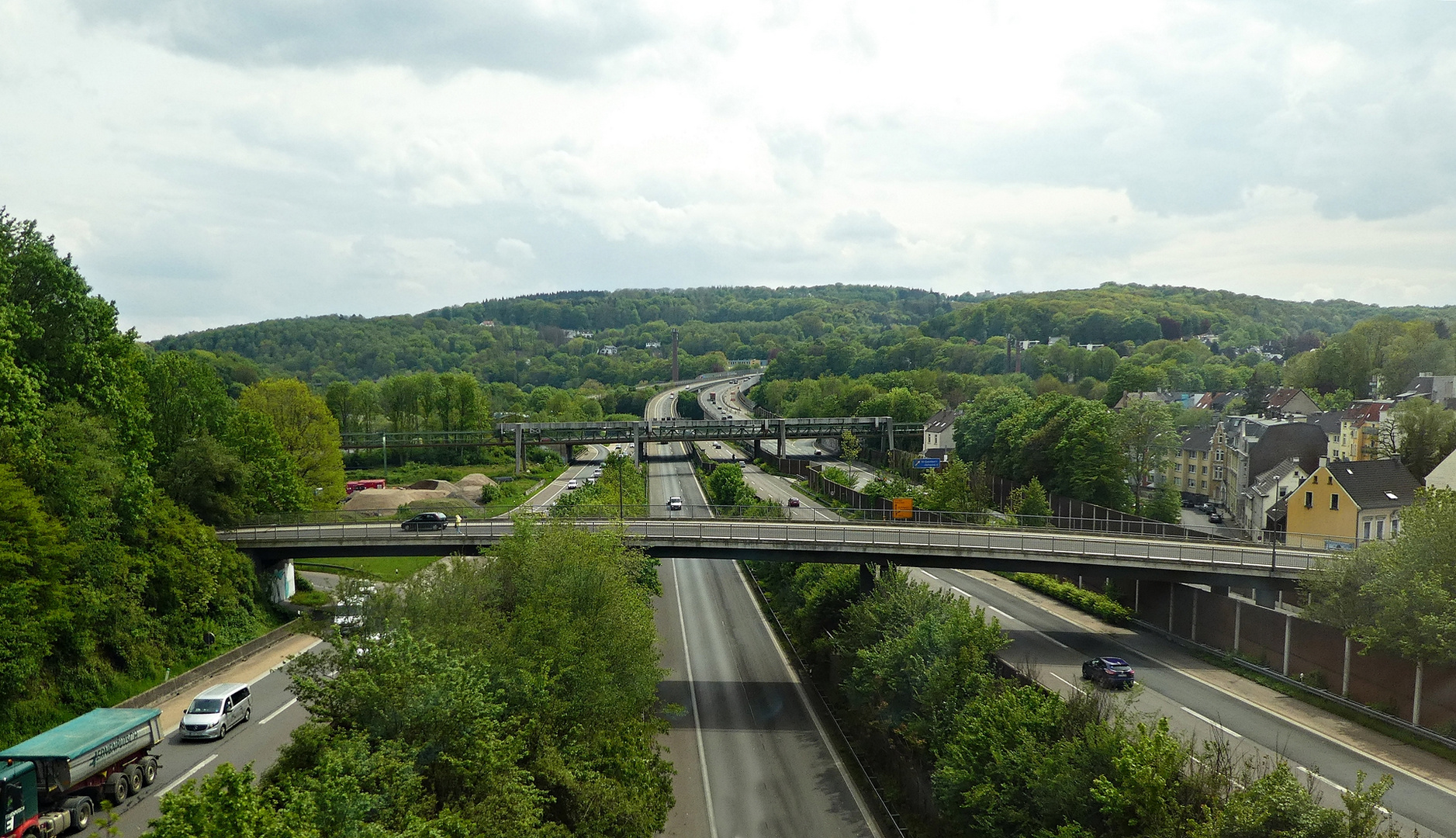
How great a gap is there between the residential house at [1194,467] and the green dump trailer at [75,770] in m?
83.6

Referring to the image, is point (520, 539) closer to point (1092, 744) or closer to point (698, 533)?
point (698, 533)

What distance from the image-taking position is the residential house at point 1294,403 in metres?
96.1

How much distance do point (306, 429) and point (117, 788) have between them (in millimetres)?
47285

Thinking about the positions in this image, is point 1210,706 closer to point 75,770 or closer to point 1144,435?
point 75,770

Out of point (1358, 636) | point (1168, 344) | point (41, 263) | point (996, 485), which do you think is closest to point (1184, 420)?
point (996, 485)

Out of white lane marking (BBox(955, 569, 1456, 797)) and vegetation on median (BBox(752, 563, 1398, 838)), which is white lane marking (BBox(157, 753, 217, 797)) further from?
white lane marking (BBox(955, 569, 1456, 797))

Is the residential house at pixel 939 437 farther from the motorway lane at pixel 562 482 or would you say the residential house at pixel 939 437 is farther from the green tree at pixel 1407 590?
the green tree at pixel 1407 590

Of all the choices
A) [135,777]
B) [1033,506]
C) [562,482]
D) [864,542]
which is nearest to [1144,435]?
[1033,506]

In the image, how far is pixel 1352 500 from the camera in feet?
189

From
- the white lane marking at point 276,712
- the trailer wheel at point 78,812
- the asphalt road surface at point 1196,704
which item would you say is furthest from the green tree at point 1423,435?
the trailer wheel at point 78,812

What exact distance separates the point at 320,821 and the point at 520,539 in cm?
1868

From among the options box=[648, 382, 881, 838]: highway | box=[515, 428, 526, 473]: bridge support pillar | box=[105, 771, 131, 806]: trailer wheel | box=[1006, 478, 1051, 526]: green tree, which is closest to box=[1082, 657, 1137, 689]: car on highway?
box=[648, 382, 881, 838]: highway

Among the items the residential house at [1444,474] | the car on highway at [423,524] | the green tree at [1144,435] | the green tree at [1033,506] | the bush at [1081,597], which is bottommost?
the bush at [1081,597]

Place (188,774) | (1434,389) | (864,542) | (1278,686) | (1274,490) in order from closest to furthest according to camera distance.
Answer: (188,774)
(1278,686)
(864,542)
(1274,490)
(1434,389)
